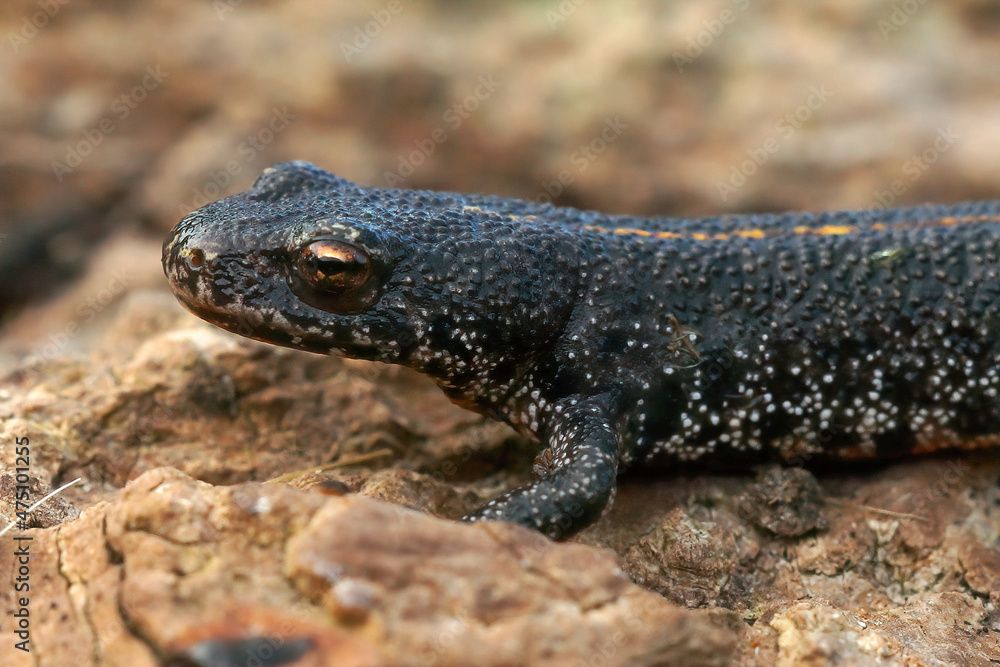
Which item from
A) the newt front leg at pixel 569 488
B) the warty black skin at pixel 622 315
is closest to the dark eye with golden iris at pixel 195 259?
the warty black skin at pixel 622 315

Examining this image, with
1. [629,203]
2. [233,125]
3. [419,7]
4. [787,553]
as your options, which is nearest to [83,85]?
[233,125]

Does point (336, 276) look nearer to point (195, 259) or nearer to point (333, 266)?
point (333, 266)

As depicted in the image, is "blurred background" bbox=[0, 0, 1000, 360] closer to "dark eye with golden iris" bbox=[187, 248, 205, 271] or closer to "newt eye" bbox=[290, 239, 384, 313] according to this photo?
"dark eye with golden iris" bbox=[187, 248, 205, 271]

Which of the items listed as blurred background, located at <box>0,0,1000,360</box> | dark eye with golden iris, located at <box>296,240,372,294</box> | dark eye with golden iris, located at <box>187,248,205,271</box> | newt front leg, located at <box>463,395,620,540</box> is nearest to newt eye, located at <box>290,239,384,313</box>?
dark eye with golden iris, located at <box>296,240,372,294</box>

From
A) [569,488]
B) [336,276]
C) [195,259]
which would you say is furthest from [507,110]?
[569,488]

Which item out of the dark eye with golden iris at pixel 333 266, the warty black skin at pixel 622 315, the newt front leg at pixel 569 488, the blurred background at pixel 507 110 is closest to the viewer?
the newt front leg at pixel 569 488

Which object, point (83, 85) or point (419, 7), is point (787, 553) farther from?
point (83, 85)

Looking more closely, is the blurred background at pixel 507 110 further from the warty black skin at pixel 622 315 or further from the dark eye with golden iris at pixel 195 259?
the dark eye with golden iris at pixel 195 259
